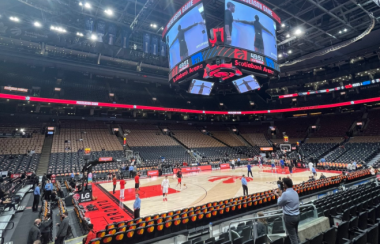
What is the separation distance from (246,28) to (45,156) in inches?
1047

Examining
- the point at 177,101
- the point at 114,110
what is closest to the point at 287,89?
the point at 177,101

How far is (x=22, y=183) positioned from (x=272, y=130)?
4476 cm

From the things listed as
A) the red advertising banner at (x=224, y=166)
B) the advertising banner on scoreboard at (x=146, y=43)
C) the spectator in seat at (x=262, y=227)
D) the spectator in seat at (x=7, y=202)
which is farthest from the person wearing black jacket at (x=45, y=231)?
Answer: the red advertising banner at (x=224, y=166)

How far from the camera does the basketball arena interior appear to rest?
22.6 feet

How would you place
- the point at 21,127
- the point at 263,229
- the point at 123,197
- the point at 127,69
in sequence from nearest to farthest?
the point at 263,229 → the point at 123,197 → the point at 21,127 → the point at 127,69

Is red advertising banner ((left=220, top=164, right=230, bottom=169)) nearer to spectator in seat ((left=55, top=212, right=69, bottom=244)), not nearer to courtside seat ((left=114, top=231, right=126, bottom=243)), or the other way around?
courtside seat ((left=114, top=231, right=126, bottom=243))

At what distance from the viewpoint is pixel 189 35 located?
448 inches

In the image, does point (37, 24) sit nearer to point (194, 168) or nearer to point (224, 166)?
point (194, 168)

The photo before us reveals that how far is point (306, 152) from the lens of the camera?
104 feet

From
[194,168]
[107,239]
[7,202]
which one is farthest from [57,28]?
[194,168]

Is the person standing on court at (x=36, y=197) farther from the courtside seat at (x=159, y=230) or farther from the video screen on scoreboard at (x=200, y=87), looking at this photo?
the video screen on scoreboard at (x=200, y=87)

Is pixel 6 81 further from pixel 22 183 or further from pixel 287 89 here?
pixel 287 89

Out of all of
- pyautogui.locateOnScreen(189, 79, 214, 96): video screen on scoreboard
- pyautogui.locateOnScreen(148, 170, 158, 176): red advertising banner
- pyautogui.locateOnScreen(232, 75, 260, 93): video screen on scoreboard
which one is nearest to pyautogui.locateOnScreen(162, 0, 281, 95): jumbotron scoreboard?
pyautogui.locateOnScreen(232, 75, 260, 93): video screen on scoreboard

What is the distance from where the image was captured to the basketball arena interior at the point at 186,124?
6891mm
